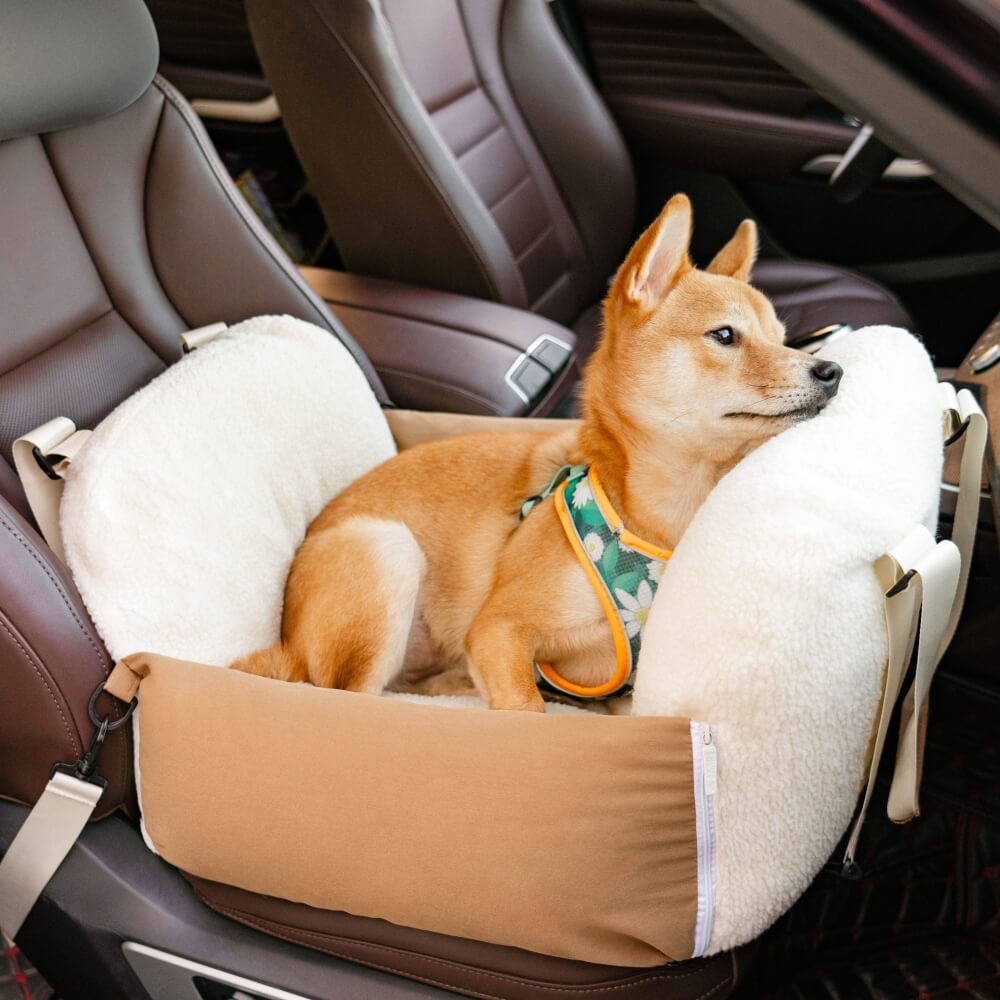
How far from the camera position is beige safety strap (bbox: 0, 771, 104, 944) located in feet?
3.58

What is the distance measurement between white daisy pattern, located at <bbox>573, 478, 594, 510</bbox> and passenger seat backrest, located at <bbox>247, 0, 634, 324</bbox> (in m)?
0.89

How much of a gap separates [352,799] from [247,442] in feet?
1.98

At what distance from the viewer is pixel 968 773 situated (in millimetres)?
1298

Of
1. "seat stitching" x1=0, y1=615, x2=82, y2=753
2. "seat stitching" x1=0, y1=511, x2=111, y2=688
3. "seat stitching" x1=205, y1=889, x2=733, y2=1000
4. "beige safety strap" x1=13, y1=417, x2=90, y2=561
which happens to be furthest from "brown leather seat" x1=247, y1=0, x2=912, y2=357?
"seat stitching" x1=205, y1=889, x2=733, y2=1000

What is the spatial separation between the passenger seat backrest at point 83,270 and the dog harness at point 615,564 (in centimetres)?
62

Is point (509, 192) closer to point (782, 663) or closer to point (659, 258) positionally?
point (659, 258)

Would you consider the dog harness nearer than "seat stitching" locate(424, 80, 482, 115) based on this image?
Yes

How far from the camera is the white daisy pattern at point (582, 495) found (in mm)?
1321

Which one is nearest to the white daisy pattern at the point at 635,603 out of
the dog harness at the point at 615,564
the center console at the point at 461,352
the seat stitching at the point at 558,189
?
the dog harness at the point at 615,564

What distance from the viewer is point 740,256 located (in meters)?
1.46

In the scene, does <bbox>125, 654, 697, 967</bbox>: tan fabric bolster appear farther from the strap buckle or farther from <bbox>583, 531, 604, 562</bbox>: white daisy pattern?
<bbox>583, 531, 604, 562</bbox>: white daisy pattern

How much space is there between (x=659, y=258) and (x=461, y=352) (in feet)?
2.12

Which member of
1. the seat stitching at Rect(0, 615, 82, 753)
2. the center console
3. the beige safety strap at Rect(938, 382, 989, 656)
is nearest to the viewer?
the seat stitching at Rect(0, 615, 82, 753)

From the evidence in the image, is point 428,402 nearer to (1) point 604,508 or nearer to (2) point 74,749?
(1) point 604,508
